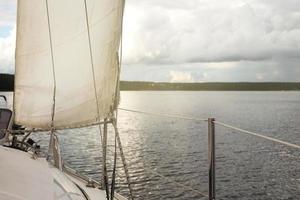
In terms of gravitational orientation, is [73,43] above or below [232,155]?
above

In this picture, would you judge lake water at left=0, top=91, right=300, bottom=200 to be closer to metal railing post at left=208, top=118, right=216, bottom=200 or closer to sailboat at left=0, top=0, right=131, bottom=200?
metal railing post at left=208, top=118, right=216, bottom=200

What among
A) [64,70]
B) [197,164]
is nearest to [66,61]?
[64,70]

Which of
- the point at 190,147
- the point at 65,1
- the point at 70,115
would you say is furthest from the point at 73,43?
the point at 190,147

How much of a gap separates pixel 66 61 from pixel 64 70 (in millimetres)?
86

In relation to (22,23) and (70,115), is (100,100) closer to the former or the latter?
(70,115)

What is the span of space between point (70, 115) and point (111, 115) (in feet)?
1.66

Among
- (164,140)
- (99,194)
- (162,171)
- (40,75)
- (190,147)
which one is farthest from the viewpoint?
(164,140)

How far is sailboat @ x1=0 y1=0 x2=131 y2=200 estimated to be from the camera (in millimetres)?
3651

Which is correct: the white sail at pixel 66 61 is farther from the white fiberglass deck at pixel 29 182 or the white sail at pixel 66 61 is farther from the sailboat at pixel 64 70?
the white fiberglass deck at pixel 29 182

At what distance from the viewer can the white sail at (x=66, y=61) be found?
3.67 metres

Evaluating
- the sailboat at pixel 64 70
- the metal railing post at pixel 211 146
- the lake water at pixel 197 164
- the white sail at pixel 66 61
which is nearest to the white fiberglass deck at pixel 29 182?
the sailboat at pixel 64 70

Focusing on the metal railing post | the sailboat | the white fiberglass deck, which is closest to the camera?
the white fiberglass deck

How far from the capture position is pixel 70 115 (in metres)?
4.05

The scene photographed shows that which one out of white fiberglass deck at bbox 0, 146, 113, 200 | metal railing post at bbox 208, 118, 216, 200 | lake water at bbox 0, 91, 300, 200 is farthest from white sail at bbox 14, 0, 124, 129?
lake water at bbox 0, 91, 300, 200
